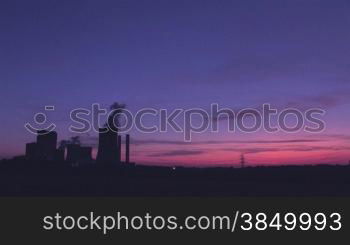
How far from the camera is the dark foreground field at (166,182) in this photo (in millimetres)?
51031

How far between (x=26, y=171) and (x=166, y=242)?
379 ft

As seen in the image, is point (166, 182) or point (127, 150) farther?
point (127, 150)

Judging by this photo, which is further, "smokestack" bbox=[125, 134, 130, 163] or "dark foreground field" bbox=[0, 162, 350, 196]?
"smokestack" bbox=[125, 134, 130, 163]

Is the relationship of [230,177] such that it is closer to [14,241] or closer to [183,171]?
[183,171]

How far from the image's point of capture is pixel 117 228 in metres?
20.4

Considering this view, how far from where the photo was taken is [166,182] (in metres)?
75.3

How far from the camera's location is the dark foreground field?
51.0 meters

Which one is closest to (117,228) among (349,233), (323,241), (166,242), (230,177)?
(166,242)

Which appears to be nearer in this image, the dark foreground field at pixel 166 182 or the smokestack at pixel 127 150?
the dark foreground field at pixel 166 182

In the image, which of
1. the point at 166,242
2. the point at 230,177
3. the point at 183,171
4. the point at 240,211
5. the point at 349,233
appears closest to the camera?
the point at 166,242

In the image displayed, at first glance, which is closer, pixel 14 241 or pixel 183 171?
pixel 14 241

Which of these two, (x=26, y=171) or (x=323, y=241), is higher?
(x=26, y=171)

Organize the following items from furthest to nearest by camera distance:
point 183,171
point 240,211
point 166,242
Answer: point 183,171 < point 240,211 < point 166,242

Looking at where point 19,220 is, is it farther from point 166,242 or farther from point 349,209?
point 349,209
